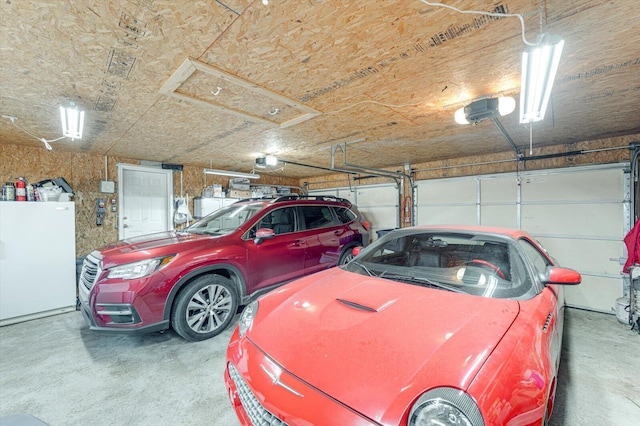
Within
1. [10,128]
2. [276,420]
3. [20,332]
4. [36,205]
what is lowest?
[20,332]

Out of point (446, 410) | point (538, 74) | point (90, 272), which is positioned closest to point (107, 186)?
point (90, 272)

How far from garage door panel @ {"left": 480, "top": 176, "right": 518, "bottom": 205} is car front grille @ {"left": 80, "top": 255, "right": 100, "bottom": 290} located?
620 cm

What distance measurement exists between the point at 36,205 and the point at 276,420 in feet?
15.8

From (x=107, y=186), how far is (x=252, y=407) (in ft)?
18.8

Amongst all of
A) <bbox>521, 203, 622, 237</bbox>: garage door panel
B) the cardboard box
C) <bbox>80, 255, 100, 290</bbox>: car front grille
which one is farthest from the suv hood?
<bbox>521, 203, 622, 237</bbox>: garage door panel

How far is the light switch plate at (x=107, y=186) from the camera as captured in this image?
16.6 feet

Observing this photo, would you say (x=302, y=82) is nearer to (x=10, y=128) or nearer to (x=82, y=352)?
(x=82, y=352)

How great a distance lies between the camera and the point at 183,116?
3039 mm

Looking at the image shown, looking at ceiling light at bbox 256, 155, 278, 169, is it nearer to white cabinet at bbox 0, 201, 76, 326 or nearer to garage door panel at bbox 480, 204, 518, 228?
white cabinet at bbox 0, 201, 76, 326

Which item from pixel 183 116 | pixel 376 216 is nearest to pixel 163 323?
pixel 183 116

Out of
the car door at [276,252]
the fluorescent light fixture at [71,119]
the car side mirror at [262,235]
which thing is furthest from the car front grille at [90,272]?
the car side mirror at [262,235]

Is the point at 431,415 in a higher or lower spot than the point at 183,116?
lower

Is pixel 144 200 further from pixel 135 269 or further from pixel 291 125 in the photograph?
pixel 291 125

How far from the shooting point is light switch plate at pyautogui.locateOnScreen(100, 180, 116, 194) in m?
5.06
